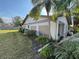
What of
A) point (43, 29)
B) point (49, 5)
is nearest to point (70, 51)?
point (49, 5)

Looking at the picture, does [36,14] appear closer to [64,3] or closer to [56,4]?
[56,4]

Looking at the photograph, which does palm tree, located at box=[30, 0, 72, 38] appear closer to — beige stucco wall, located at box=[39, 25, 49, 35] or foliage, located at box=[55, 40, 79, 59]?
beige stucco wall, located at box=[39, 25, 49, 35]

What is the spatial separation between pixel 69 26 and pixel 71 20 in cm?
75

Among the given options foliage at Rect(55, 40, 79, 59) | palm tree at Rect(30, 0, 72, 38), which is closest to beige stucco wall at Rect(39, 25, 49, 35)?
palm tree at Rect(30, 0, 72, 38)

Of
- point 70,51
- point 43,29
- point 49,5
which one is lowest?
point 70,51

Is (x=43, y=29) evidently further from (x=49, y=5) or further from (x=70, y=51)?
(x=70, y=51)

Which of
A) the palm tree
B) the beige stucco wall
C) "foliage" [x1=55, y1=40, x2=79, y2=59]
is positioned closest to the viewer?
"foliage" [x1=55, y1=40, x2=79, y2=59]

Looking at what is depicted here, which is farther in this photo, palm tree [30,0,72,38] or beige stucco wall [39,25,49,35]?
beige stucco wall [39,25,49,35]

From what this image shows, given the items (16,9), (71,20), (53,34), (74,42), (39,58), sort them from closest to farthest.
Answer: (74,42), (39,58), (71,20), (53,34), (16,9)

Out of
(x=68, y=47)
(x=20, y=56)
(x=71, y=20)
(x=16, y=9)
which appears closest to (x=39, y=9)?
(x=71, y=20)

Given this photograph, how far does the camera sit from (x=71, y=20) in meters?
18.3

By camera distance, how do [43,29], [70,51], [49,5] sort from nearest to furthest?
[70,51], [49,5], [43,29]

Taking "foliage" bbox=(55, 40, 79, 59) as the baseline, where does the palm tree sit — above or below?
above

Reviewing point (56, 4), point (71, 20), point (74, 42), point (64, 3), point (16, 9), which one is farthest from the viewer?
→ point (16, 9)
